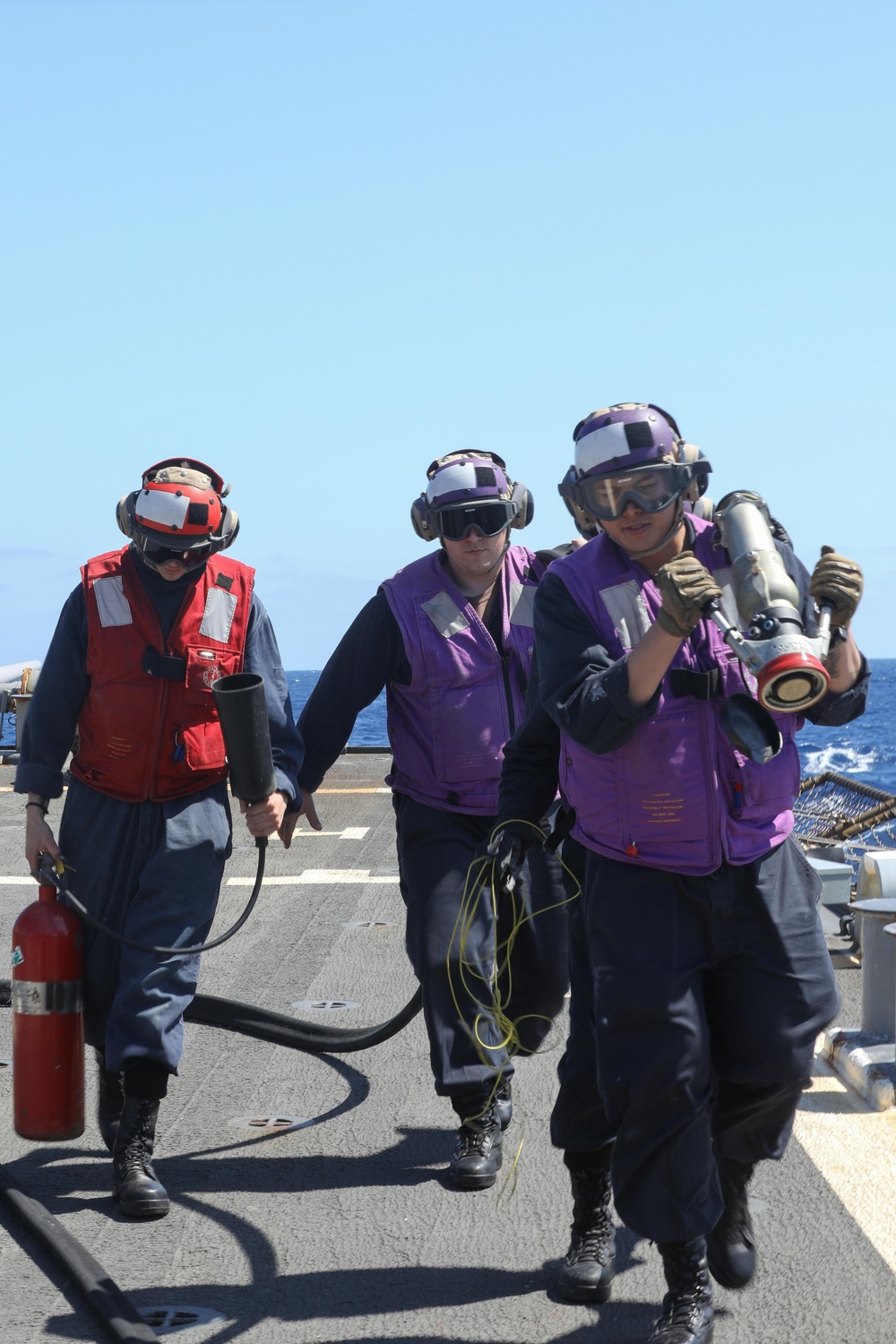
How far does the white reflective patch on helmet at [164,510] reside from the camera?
4.57 m

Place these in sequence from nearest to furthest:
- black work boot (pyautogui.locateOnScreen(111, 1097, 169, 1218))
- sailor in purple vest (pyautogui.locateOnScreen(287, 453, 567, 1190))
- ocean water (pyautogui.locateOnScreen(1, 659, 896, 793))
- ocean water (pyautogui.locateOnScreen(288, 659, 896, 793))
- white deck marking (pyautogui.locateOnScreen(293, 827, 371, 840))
→ 1. black work boot (pyautogui.locateOnScreen(111, 1097, 169, 1218))
2. sailor in purple vest (pyautogui.locateOnScreen(287, 453, 567, 1190))
3. white deck marking (pyautogui.locateOnScreen(293, 827, 371, 840))
4. ocean water (pyautogui.locateOnScreen(1, 659, 896, 793))
5. ocean water (pyautogui.locateOnScreen(288, 659, 896, 793))

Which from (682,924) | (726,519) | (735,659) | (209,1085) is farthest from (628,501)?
(209,1085)

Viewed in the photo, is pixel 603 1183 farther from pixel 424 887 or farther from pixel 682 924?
pixel 424 887

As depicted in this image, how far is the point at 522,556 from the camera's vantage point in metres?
5.15

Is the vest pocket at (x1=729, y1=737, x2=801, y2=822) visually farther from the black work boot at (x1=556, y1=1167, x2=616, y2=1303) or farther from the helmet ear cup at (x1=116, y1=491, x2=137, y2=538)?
the helmet ear cup at (x1=116, y1=491, x2=137, y2=538)

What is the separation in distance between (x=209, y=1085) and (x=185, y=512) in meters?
2.20

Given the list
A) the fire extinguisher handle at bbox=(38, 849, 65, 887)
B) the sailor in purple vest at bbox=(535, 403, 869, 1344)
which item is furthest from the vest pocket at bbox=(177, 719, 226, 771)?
the sailor in purple vest at bbox=(535, 403, 869, 1344)

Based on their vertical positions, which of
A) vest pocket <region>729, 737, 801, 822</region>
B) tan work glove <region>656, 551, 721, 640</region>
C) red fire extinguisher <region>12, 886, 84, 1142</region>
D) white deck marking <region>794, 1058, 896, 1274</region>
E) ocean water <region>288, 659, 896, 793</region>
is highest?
tan work glove <region>656, 551, 721, 640</region>

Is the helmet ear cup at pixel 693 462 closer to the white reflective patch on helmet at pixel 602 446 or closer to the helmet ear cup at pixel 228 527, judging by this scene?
the white reflective patch on helmet at pixel 602 446

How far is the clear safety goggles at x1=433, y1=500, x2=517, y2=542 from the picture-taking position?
15.9 ft

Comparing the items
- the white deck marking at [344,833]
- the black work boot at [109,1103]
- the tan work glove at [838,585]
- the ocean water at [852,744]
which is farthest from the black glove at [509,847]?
the ocean water at [852,744]

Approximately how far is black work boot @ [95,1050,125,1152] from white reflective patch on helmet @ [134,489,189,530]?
1.76 meters

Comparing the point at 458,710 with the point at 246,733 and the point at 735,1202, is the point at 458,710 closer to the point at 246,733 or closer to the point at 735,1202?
the point at 246,733

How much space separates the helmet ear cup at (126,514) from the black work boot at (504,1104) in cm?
215
